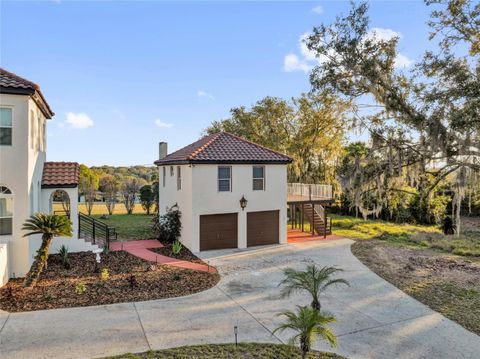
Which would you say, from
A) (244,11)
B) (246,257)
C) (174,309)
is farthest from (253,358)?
(244,11)

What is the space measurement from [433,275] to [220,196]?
354 inches

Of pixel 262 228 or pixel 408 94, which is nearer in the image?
pixel 408 94

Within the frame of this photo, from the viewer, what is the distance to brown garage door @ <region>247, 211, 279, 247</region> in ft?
51.9

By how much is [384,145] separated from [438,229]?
55.2 feet

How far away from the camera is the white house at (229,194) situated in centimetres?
1470

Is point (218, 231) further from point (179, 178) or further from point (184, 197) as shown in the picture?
point (179, 178)

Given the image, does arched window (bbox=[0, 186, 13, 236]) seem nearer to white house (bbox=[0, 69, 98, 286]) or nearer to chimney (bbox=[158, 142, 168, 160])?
white house (bbox=[0, 69, 98, 286])

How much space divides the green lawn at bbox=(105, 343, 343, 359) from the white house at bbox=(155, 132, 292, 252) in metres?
8.46

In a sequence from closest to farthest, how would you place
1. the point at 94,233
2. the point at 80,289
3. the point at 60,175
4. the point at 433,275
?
the point at 80,289
the point at 433,275
the point at 60,175
the point at 94,233

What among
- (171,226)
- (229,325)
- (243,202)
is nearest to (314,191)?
(243,202)

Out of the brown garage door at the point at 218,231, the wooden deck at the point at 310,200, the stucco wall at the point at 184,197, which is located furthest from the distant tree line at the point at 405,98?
the stucco wall at the point at 184,197

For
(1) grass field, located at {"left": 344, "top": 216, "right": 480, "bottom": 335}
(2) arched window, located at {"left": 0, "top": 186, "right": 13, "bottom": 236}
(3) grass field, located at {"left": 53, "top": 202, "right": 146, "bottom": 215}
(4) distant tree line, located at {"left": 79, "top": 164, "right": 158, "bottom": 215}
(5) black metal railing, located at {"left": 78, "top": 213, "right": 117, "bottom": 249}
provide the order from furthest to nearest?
(3) grass field, located at {"left": 53, "top": 202, "right": 146, "bottom": 215}
(4) distant tree line, located at {"left": 79, "top": 164, "right": 158, "bottom": 215}
(5) black metal railing, located at {"left": 78, "top": 213, "right": 117, "bottom": 249}
(2) arched window, located at {"left": 0, "top": 186, "right": 13, "bottom": 236}
(1) grass field, located at {"left": 344, "top": 216, "right": 480, "bottom": 335}

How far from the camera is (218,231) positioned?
1517 centimetres

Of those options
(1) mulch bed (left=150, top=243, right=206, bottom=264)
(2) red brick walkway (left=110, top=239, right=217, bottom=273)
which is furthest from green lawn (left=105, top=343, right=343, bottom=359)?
(1) mulch bed (left=150, top=243, right=206, bottom=264)
